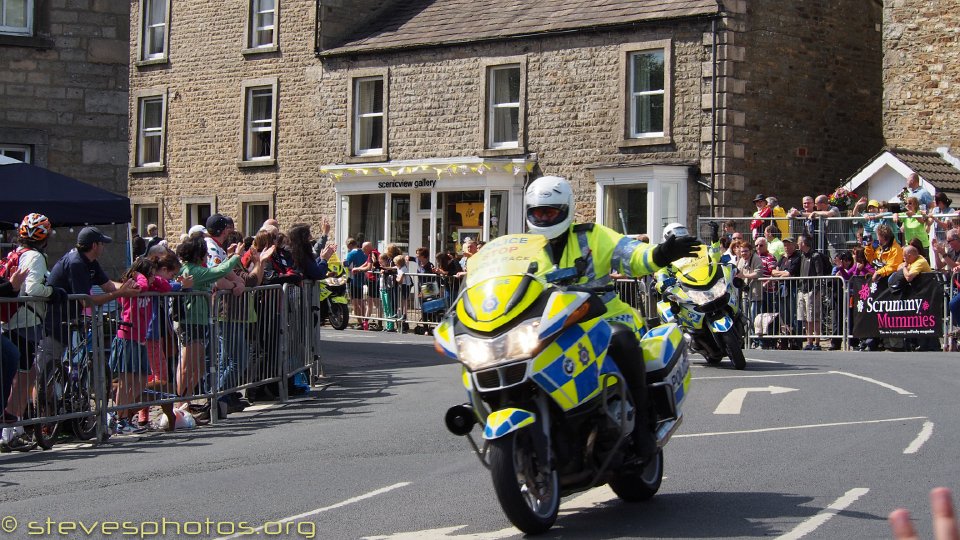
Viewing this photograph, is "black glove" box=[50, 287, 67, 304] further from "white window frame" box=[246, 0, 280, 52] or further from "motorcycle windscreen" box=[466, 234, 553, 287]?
"white window frame" box=[246, 0, 280, 52]

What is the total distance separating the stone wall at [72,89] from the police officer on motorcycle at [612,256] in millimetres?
15131

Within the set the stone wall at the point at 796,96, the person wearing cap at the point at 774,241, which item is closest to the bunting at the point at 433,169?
the stone wall at the point at 796,96

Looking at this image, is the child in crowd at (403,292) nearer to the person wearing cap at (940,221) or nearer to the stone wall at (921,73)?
the person wearing cap at (940,221)

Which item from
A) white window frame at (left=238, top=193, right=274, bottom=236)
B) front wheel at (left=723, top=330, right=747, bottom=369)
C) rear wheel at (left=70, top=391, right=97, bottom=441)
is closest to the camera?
rear wheel at (left=70, top=391, right=97, bottom=441)

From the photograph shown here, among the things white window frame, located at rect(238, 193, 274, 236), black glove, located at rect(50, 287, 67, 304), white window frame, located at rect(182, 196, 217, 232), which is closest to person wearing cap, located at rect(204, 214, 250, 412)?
black glove, located at rect(50, 287, 67, 304)

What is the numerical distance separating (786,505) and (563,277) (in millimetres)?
1853

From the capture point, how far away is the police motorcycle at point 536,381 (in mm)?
6980

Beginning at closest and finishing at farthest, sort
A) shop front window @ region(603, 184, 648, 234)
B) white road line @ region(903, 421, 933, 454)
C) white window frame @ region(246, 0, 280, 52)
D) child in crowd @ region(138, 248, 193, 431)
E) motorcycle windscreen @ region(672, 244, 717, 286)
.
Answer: white road line @ region(903, 421, 933, 454)
child in crowd @ region(138, 248, 193, 431)
motorcycle windscreen @ region(672, 244, 717, 286)
shop front window @ region(603, 184, 648, 234)
white window frame @ region(246, 0, 280, 52)

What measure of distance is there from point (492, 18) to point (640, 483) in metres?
27.8

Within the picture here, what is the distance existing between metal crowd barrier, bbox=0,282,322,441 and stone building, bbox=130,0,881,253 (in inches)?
699

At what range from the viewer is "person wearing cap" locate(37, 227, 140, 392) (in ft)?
37.2

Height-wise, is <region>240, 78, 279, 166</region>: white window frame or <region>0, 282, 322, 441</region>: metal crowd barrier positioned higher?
<region>240, 78, 279, 166</region>: white window frame

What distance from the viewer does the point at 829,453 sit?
32.6 ft

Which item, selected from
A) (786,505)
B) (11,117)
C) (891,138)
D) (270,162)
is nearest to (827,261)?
(891,138)
